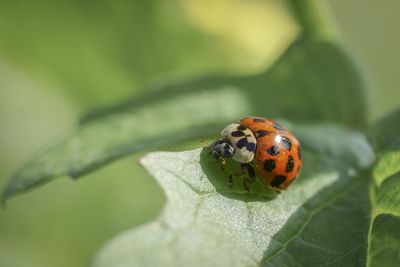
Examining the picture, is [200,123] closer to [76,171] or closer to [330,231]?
[76,171]

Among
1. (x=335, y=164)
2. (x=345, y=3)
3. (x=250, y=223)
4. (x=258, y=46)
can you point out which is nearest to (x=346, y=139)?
(x=335, y=164)

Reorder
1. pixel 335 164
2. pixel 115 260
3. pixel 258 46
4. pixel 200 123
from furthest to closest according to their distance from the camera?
pixel 258 46, pixel 200 123, pixel 335 164, pixel 115 260

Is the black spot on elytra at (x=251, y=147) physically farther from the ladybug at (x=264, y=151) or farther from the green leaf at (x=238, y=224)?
the green leaf at (x=238, y=224)

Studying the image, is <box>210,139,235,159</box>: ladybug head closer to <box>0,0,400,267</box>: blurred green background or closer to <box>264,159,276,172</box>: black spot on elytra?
<box>264,159,276,172</box>: black spot on elytra

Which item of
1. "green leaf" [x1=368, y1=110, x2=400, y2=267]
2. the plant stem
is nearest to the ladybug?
"green leaf" [x1=368, y1=110, x2=400, y2=267]

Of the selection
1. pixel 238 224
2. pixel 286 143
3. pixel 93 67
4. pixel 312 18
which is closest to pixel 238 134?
pixel 286 143

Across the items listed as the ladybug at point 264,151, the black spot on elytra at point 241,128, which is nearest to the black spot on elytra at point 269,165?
the ladybug at point 264,151
